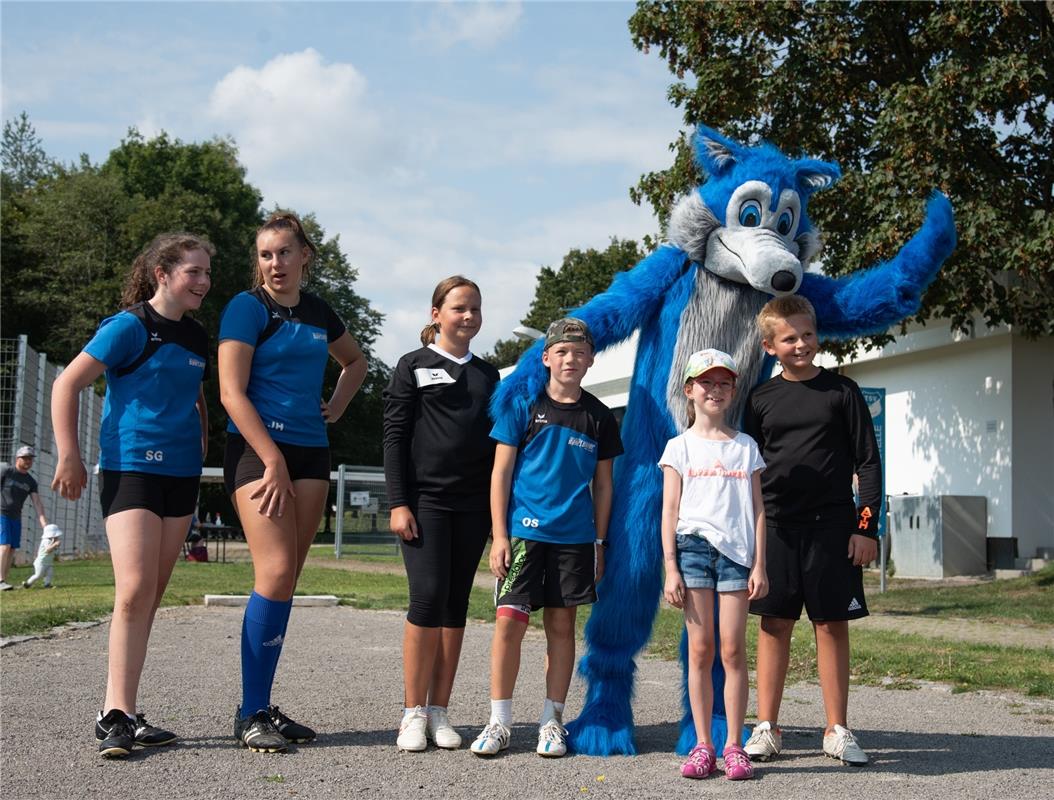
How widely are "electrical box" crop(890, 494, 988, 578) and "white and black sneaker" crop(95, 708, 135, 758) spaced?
15.7 metres

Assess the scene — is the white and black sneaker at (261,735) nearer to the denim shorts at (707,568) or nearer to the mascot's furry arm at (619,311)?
the mascot's furry arm at (619,311)

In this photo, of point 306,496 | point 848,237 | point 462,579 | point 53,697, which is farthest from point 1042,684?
point 848,237

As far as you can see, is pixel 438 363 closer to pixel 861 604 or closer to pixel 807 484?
pixel 807 484

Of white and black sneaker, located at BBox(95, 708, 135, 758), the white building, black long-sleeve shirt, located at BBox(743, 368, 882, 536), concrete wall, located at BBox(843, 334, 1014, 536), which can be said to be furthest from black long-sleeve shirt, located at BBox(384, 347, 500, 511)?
concrete wall, located at BBox(843, 334, 1014, 536)

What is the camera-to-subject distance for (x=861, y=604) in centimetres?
459

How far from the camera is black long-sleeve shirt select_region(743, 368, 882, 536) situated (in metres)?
4.57

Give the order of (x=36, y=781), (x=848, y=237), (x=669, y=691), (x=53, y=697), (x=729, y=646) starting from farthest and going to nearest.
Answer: (x=848, y=237) → (x=669, y=691) → (x=53, y=697) → (x=729, y=646) → (x=36, y=781)

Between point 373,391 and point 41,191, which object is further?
point 41,191

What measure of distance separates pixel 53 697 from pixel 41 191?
4784 cm

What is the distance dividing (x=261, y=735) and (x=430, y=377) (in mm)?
1592

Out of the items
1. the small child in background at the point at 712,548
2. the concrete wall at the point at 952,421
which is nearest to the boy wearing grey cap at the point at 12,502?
the small child in background at the point at 712,548

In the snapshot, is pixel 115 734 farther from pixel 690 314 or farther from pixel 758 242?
pixel 758 242

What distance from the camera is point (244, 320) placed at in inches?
181

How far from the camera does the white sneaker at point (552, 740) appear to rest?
14.7 ft
